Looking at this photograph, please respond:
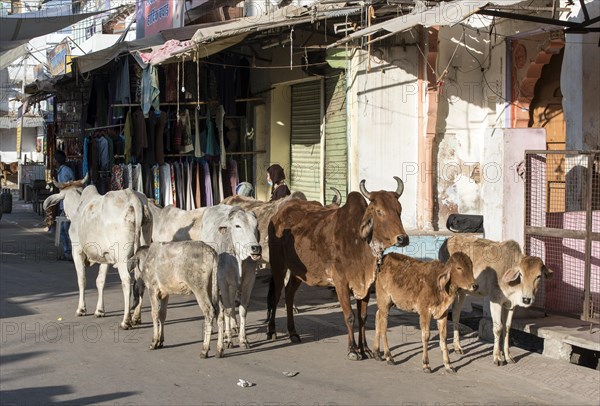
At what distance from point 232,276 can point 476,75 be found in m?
6.55

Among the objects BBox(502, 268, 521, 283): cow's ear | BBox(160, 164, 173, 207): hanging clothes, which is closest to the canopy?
BBox(160, 164, 173, 207): hanging clothes

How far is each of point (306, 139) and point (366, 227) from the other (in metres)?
9.09

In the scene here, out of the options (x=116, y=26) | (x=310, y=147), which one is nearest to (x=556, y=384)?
(x=310, y=147)

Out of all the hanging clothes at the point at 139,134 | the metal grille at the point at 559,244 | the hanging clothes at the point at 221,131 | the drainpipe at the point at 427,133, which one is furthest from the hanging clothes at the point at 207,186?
the metal grille at the point at 559,244

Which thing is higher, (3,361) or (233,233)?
(233,233)

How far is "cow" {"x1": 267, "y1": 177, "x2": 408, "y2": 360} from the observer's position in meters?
8.28

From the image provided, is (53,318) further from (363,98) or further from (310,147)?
(310,147)

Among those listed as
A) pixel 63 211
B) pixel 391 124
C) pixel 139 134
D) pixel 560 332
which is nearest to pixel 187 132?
pixel 139 134

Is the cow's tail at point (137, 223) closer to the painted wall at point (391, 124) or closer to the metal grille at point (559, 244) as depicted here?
the metal grille at point (559, 244)

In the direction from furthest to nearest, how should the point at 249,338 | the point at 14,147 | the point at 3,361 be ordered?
the point at 14,147
the point at 249,338
the point at 3,361

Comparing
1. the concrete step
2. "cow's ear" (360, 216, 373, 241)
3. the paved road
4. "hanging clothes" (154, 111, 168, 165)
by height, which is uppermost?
"hanging clothes" (154, 111, 168, 165)

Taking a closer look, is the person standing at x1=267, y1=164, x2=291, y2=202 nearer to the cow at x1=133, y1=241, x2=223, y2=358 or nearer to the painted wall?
the painted wall

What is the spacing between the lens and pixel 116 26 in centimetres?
3294

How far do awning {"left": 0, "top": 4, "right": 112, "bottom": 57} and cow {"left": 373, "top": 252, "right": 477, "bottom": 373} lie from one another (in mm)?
9249
